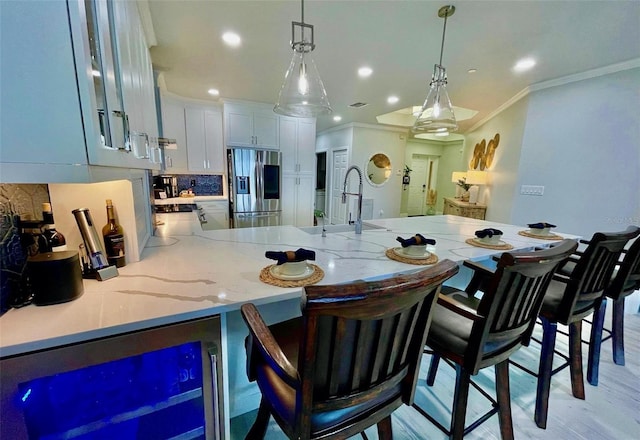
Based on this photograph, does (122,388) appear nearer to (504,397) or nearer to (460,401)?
(460,401)

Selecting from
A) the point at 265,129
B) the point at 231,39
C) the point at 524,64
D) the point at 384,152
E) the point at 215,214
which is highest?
the point at 524,64

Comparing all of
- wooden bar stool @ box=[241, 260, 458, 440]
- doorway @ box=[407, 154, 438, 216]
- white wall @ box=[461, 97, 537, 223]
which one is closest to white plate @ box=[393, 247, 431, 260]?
wooden bar stool @ box=[241, 260, 458, 440]

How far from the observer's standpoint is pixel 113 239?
46.3 inches

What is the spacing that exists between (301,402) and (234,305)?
398 mm

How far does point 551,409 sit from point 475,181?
4312mm

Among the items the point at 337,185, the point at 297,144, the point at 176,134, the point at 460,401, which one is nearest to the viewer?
the point at 460,401

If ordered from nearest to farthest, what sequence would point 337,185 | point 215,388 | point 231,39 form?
point 215,388
point 231,39
point 337,185

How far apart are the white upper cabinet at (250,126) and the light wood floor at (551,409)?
13.3 ft

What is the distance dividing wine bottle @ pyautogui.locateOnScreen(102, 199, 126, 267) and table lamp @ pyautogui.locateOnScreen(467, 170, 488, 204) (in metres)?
5.61

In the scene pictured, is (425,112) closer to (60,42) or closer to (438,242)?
(438,242)

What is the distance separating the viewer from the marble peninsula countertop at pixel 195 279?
753 mm

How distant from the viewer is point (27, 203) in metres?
0.94

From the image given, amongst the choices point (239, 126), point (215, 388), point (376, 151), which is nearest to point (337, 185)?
point (376, 151)

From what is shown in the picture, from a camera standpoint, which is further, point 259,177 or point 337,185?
point 337,185
